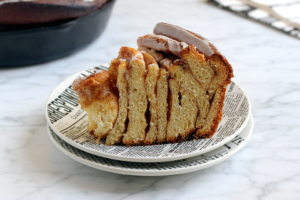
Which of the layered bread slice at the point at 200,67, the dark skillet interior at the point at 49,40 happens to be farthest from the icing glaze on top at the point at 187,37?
the dark skillet interior at the point at 49,40

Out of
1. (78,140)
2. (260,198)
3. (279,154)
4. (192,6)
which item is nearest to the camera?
(260,198)

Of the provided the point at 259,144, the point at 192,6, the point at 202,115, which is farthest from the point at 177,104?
the point at 192,6

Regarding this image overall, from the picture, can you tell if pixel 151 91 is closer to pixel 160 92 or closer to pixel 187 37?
pixel 160 92

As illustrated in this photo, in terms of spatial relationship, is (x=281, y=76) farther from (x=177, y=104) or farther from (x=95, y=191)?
(x=95, y=191)

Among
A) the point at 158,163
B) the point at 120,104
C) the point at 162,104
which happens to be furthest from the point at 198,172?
the point at 120,104

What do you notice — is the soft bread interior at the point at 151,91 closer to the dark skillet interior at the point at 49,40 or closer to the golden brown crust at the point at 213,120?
the golden brown crust at the point at 213,120
